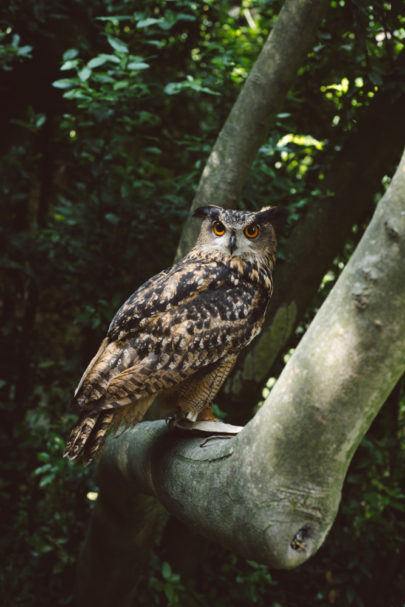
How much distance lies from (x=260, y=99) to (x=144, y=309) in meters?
1.02

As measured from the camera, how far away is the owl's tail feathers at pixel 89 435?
1.34 m

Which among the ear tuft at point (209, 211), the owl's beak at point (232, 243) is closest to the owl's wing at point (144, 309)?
the owl's beak at point (232, 243)

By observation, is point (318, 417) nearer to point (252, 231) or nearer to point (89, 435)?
point (89, 435)

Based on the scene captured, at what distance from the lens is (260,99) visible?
6.38 ft

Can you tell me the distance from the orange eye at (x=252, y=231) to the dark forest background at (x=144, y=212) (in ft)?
2.65

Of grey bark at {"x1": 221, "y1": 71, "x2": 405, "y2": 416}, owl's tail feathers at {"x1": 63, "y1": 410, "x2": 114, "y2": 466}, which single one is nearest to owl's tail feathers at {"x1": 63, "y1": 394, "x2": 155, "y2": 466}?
owl's tail feathers at {"x1": 63, "y1": 410, "x2": 114, "y2": 466}

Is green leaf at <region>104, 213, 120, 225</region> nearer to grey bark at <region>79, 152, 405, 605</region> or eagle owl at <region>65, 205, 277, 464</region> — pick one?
eagle owl at <region>65, 205, 277, 464</region>

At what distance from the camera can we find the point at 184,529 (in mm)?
2699

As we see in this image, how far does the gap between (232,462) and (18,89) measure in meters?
3.08

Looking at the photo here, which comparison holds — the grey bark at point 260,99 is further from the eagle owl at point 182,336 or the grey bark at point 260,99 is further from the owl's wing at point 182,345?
the owl's wing at point 182,345

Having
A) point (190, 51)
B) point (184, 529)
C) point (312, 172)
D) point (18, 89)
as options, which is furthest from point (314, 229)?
point (18, 89)

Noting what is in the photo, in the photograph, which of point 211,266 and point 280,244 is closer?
point 211,266

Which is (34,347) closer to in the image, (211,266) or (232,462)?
(211,266)

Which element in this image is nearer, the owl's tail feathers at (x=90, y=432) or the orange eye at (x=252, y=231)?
the owl's tail feathers at (x=90, y=432)
